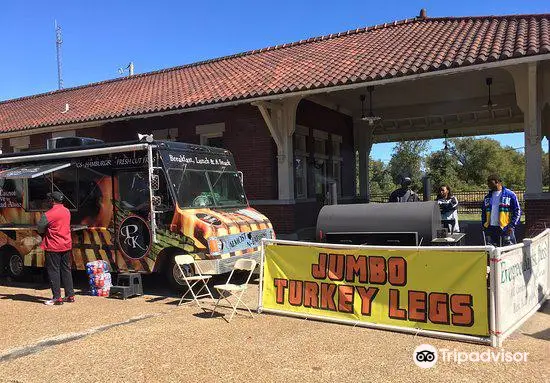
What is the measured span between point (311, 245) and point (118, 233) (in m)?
3.97

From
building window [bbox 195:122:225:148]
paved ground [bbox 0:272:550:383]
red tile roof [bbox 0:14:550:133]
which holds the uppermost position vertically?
red tile roof [bbox 0:14:550:133]

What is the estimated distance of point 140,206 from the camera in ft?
27.8

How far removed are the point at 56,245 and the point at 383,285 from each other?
5.13m

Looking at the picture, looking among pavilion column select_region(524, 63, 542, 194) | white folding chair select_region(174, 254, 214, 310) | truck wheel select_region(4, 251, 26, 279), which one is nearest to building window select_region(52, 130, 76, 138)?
truck wheel select_region(4, 251, 26, 279)

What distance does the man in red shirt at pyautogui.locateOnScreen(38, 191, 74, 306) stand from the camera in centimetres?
781

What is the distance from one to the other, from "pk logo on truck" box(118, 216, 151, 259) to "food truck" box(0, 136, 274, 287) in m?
0.02

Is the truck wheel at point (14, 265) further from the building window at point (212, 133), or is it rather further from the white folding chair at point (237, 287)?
the building window at point (212, 133)

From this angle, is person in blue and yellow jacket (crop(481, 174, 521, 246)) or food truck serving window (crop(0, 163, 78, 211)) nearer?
person in blue and yellow jacket (crop(481, 174, 521, 246))

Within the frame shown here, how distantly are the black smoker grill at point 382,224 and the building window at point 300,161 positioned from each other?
559 cm

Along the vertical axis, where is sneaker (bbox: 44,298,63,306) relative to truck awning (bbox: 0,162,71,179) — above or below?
below

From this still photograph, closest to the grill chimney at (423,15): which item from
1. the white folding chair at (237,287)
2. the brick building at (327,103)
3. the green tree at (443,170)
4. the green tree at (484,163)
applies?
the brick building at (327,103)

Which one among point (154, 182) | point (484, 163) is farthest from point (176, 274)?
point (484, 163)

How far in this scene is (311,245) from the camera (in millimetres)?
6344

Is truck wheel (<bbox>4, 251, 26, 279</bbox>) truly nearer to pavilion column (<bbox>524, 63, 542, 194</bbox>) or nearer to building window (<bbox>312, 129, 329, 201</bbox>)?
building window (<bbox>312, 129, 329, 201</bbox>)
